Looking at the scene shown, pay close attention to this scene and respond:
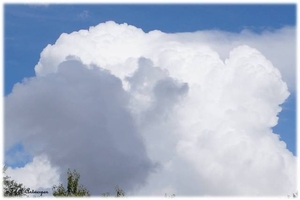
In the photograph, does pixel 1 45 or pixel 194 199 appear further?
pixel 1 45

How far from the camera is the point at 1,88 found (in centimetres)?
2312

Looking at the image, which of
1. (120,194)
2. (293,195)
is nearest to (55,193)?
(120,194)

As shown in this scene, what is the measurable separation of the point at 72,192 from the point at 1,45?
2824 cm

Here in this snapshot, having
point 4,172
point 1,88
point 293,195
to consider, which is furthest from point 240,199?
point 4,172

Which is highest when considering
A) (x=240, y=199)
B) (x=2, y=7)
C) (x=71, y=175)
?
(x=2, y=7)

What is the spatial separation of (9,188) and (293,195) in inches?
1203

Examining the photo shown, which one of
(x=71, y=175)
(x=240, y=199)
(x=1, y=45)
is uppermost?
(x=1, y=45)

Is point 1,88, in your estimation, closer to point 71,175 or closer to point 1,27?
point 1,27

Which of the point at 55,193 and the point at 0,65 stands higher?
the point at 0,65

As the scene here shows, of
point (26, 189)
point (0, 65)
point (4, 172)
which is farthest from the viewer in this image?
point (26, 189)

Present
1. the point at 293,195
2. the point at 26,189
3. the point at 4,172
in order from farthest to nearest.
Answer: the point at 26,189
the point at 4,172
the point at 293,195

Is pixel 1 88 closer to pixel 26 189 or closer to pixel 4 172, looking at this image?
pixel 4 172

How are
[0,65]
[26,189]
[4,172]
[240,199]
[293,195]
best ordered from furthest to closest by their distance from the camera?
[26,189]
[4,172]
[293,195]
[0,65]
[240,199]

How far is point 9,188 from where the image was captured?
2399 inches
